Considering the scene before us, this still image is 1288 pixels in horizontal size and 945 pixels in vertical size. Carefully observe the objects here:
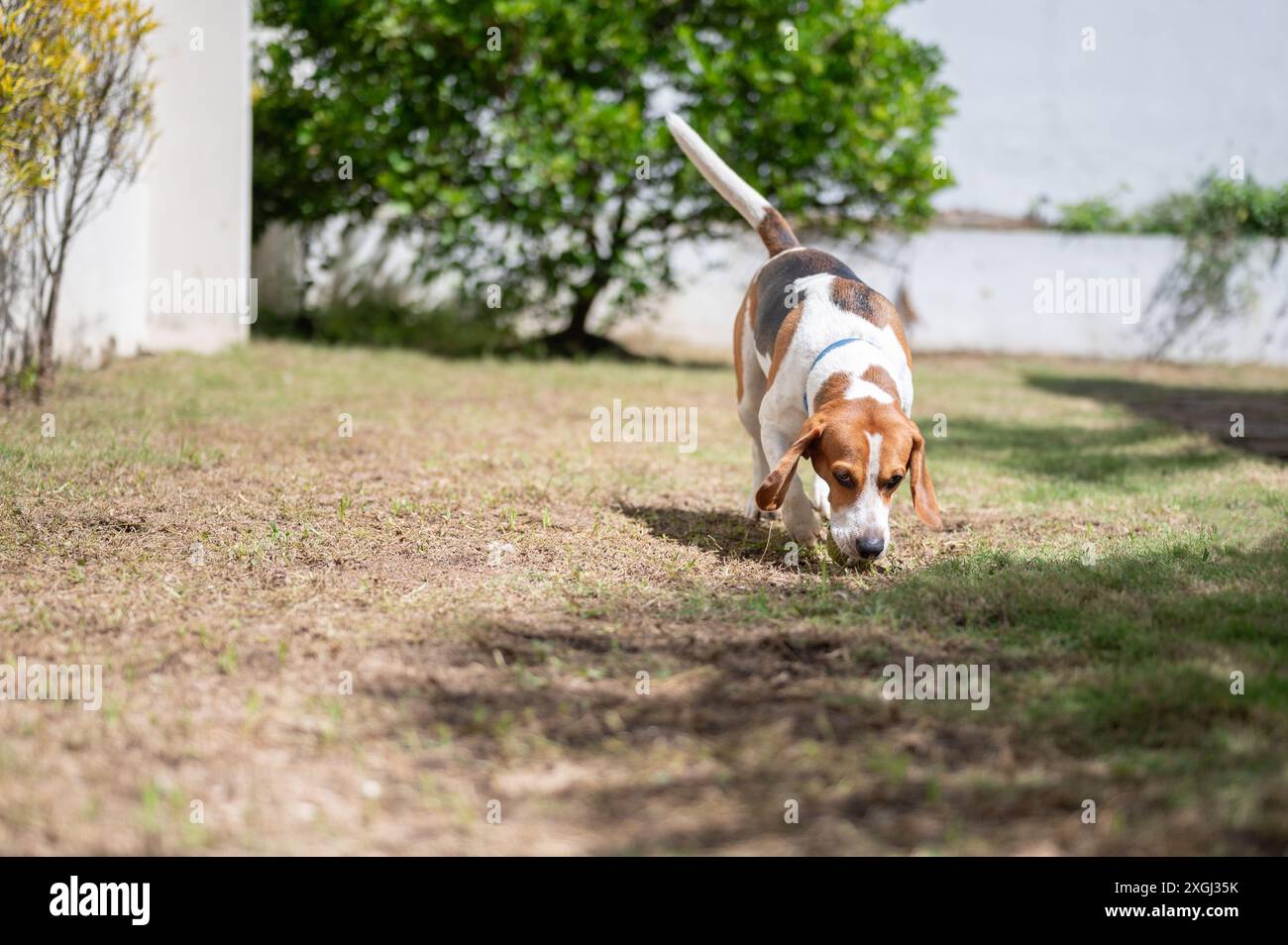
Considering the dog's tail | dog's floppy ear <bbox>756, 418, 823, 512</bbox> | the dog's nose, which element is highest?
the dog's tail

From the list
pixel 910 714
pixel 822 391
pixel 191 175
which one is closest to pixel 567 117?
pixel 191 175

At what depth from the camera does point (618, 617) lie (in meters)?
4.02

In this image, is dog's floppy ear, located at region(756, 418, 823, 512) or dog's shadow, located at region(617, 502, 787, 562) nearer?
dog's floppy ear, located at region(756, 418, 823, 512)

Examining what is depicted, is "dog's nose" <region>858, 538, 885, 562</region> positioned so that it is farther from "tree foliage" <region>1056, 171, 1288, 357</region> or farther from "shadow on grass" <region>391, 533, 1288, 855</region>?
"tree foliage" <region>1056, 171, 1288, 357</region>

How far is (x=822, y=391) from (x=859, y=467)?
51cm

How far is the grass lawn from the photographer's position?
256 centimetres

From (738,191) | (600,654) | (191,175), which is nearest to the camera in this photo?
(600,654)

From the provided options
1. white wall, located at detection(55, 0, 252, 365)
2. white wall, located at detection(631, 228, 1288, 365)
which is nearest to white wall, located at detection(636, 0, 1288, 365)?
white wall, located at detection(631, 228, 1288, 365)

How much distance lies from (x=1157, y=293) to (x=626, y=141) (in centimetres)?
888

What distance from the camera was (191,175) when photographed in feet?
36.0

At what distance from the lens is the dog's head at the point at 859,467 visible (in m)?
4.36

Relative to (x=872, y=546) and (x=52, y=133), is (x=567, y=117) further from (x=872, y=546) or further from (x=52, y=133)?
(x=872, y=546)

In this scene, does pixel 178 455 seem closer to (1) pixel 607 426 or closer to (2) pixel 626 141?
(1) pixel 607 426

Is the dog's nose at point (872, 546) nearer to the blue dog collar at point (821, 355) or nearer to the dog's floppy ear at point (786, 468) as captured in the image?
the dog's floppy ear at point (786, 468)
